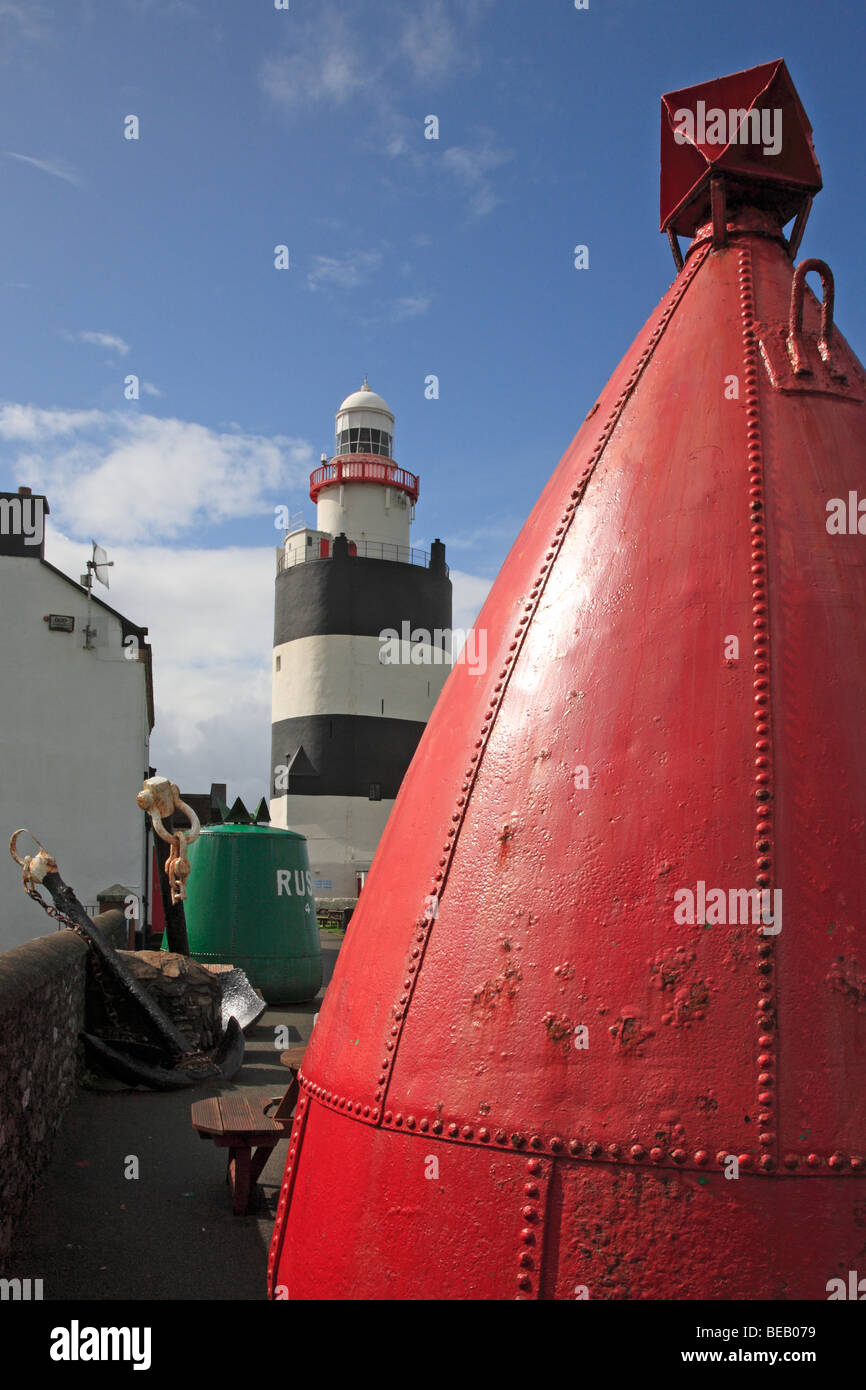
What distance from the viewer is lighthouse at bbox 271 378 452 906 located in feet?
89.3

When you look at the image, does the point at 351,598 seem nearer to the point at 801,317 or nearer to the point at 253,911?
the point at 253,911

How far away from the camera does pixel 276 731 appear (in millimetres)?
28969

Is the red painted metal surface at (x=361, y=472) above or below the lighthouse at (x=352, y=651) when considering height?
above

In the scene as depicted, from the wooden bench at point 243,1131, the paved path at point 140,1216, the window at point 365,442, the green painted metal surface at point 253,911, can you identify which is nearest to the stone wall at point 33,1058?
the paved path at point 140,1216

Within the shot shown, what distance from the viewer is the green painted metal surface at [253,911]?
492 inches

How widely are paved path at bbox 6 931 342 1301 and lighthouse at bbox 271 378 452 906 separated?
1898cm

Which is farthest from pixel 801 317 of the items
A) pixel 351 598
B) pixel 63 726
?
pixel 351 598

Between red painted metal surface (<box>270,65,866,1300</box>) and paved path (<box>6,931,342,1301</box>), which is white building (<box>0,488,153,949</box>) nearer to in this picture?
paved path (<box>6,931,342,1301</box>)

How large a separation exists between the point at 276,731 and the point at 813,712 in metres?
26.8

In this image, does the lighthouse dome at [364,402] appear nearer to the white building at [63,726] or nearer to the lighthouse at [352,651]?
the lighthouse at [352,651]

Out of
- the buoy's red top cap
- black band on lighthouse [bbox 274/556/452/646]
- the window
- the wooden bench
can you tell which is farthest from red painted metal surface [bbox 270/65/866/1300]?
the window

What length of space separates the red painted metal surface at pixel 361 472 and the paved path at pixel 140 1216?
78.4ft
